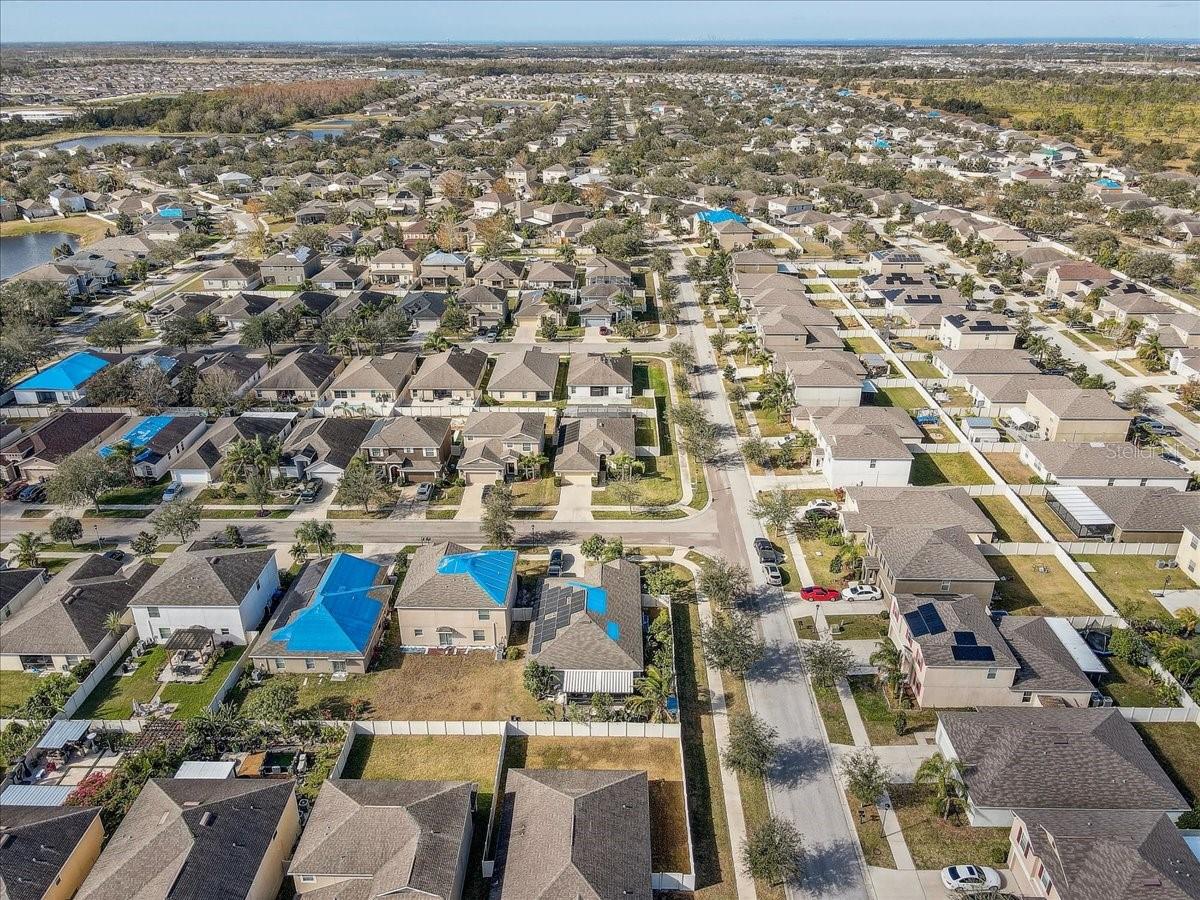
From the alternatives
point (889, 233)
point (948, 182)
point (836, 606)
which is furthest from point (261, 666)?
point (948, 182)

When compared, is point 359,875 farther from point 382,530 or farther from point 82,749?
point 382,530

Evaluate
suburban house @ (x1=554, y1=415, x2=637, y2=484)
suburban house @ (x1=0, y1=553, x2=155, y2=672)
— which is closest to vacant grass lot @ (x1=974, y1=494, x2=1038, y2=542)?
suburban house @ (x1=554, y1=415, x2=637, y2=484)

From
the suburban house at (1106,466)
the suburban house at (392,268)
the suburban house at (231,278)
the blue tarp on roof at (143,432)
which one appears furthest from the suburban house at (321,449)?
the suburban house at (1106,466)

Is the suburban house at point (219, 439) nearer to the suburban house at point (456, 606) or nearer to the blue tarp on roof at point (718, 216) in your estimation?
the suburban house at point (456, 606)

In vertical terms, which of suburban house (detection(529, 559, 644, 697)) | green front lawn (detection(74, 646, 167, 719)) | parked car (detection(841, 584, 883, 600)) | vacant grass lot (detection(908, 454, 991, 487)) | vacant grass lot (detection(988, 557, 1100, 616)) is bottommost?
vacant grass lot (detection(908, 454, 991, 487))

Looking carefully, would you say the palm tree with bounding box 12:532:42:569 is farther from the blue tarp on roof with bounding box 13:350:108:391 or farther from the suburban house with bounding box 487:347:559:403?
the suburban house with bounding box 487:347:559:403

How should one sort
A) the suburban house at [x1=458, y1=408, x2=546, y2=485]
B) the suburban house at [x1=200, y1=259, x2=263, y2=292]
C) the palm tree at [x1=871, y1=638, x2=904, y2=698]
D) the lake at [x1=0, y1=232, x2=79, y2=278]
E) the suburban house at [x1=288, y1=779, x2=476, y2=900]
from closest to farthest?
the suburban house at [x1=288, y1=779, x2=476, y2=900] → the palm tree at [x1=871, y1=638, x2=904, y2=698] → the suburban house at [x1=458, y1=408, x2=546, y2=485] → the suburban house at [x1=200, y1=259, x2=263, y2=292] → the lake at [x1=0, y1=232, x2=79, y2=278]

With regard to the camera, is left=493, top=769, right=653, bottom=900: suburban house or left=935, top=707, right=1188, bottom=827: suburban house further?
left=935, top=707, right=1188, bottom=827: suburban house
